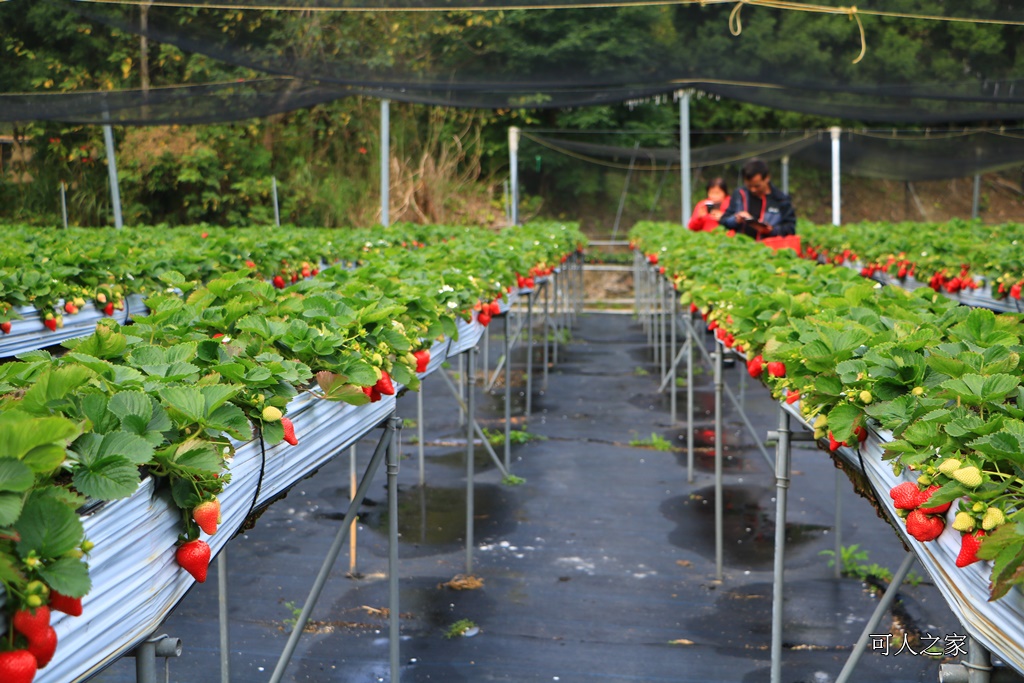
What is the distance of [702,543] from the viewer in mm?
5340

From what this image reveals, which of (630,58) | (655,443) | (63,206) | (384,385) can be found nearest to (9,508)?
(384,385)

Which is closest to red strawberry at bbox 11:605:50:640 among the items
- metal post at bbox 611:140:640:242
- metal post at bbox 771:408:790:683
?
metal post at bbox 771:408:790:683

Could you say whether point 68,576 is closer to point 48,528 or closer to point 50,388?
point 48,528

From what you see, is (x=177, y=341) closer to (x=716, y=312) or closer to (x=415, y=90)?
(x=716, y=312)

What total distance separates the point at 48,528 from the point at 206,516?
0.39 m

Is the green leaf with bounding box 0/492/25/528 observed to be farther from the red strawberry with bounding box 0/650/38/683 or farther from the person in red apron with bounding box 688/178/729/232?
the person in red apron with bounding box 688/178/729/232

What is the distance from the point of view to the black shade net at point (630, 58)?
25.4 ft

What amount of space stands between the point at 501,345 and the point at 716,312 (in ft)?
27.7

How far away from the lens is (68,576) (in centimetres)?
126

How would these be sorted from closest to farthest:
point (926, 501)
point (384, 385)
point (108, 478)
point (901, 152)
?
point (108, 478) < point (926, 501) < point (384, 385) < point (901, 152)

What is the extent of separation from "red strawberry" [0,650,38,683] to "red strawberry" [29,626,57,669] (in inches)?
0.8

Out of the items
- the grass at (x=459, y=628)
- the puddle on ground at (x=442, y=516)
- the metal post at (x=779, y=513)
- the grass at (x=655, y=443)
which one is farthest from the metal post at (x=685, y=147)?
the metal post at (x=779, y=513)

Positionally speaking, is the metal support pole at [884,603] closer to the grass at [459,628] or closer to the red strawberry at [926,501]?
the red strawberry at [926,501]

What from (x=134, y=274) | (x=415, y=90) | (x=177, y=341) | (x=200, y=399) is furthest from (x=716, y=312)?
(x=415, y=90)
